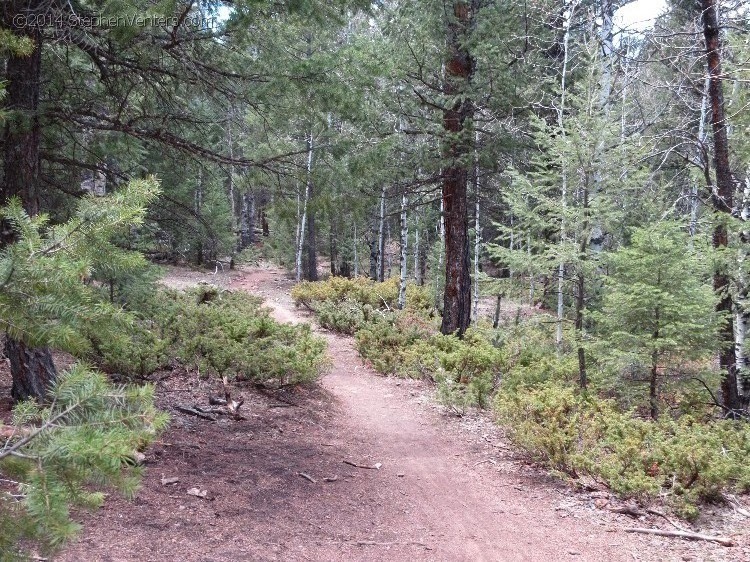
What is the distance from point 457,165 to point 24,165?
294 inches

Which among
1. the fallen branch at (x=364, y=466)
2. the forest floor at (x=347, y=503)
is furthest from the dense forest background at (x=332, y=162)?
the fallen branch at (x=364, y=466)

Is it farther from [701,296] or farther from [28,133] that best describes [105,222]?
[701,296]

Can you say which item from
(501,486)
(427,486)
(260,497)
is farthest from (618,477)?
(260,497)

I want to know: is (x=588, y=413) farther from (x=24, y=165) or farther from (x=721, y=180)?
(x=24, y=165)

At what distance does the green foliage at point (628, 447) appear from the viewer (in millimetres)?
5320

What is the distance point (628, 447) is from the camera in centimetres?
559

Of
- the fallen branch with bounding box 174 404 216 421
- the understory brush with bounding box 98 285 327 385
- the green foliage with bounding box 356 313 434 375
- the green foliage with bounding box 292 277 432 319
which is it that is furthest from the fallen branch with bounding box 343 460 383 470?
the green foliage with bounding box 292 277 432 319

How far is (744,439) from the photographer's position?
6.44 meters

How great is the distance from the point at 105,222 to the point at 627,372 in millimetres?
7479

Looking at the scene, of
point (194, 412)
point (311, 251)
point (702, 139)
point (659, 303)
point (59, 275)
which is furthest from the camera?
point (311, 251)

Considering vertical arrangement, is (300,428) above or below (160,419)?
below

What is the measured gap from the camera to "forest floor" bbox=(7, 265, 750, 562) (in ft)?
13.5

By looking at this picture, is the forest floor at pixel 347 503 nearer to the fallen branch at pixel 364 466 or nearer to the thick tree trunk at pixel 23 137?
the fallen branch at pixel 364 466

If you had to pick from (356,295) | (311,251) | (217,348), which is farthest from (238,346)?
(311,251)
